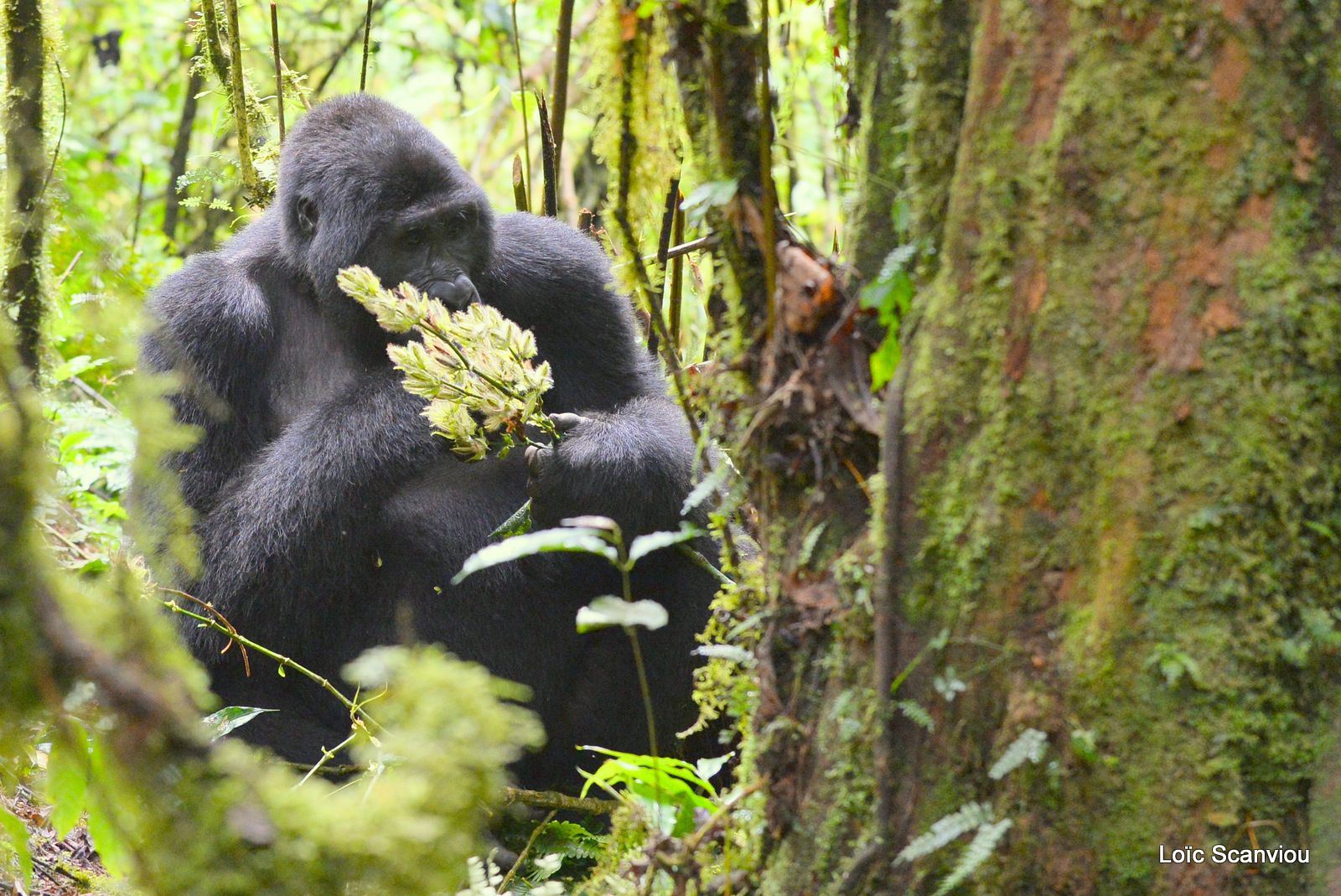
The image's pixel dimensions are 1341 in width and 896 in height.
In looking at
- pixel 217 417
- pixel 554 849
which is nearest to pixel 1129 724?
pixel 554 849

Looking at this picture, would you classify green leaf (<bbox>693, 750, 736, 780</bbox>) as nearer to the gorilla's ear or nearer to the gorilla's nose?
the gorilla's nose

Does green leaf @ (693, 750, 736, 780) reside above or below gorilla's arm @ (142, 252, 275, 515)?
below

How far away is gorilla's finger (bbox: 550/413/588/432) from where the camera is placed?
7.96 feet

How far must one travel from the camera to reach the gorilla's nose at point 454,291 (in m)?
2.92

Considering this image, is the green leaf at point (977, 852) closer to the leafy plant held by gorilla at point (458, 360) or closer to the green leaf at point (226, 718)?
the leafy plant held by gorilla at point (458, 360)

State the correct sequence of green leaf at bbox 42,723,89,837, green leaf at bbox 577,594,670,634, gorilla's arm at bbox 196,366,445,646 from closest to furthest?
green leaf at bbox 42,723,89,837 → green leaf at bbox 577,594,670,634 → gorilla's arm at bbox 196,366,445,646

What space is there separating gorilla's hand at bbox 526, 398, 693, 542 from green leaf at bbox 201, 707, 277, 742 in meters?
0.71

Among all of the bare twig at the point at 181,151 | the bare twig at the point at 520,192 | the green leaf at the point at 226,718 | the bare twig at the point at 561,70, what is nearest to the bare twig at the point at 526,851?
the green leaf at the point at 226,718

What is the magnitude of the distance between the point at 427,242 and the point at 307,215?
37cm

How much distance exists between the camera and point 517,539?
4.80ft

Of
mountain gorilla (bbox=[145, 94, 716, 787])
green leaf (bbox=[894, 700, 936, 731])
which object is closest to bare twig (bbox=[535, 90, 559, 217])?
mountain gorilla (bbox=[145, 94, 716, 787])

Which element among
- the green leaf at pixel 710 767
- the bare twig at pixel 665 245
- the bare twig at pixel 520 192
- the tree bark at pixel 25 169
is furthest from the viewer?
the bare twig at pixel 520 192

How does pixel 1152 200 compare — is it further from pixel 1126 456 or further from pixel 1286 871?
pixel 1286 871

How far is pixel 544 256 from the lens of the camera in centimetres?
322
